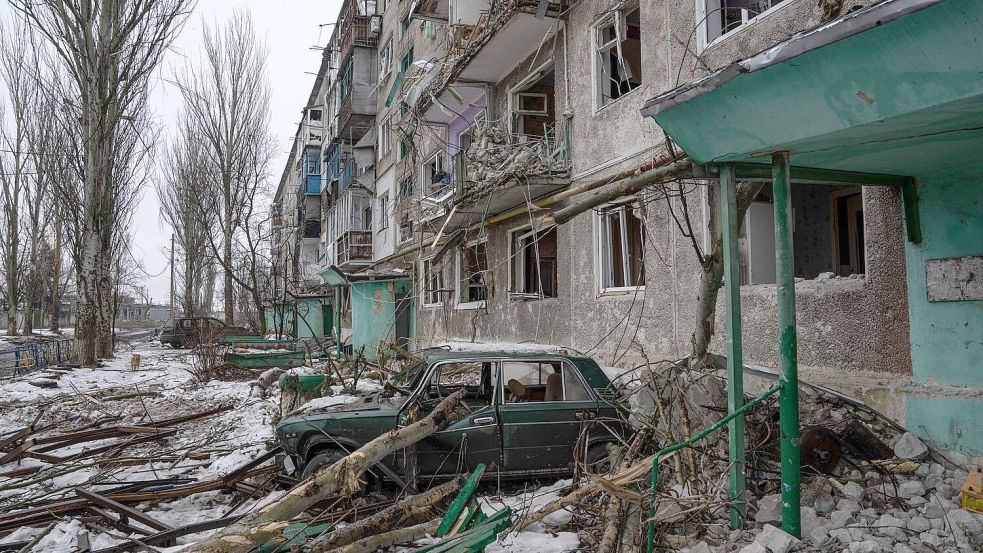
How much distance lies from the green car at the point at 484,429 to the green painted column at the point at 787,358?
6.32 feet

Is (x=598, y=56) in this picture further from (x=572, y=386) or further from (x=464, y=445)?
(x=464, y=445)

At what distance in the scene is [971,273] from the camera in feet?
16.0

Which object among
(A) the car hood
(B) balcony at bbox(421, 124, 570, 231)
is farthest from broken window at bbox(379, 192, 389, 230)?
(A) the car hood

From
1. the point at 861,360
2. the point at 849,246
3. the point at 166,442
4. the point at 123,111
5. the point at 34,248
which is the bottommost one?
the point at 166,442

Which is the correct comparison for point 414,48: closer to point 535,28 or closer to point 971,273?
point 535,28

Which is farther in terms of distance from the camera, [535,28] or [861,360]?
[535,28]

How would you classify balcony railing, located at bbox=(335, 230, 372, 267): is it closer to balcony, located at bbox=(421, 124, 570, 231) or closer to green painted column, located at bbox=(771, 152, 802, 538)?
balcony, located at bbox=(421, 124, 570, 231)

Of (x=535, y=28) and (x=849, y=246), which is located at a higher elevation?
(x=535, y=28)

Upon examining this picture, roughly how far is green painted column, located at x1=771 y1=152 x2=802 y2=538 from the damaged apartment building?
111 millimetres

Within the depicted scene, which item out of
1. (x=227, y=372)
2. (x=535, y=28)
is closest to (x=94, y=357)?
(x=227, y=372)

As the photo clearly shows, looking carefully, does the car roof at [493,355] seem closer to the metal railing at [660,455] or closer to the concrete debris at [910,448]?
the metal railing at [660,455]

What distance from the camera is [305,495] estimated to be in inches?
163

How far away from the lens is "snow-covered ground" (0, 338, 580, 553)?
5.18m

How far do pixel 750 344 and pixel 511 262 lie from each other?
6.70 meters
